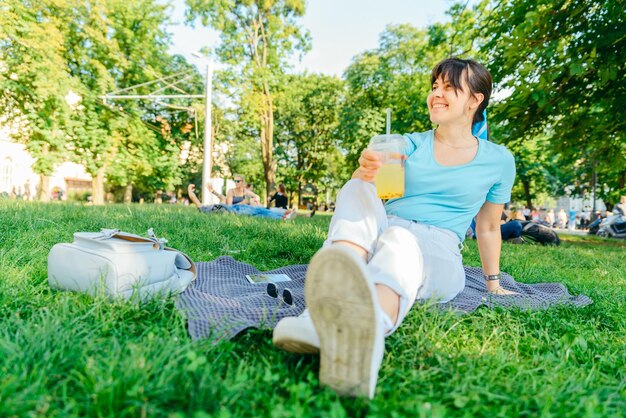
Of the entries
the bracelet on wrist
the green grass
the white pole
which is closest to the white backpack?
the green grass

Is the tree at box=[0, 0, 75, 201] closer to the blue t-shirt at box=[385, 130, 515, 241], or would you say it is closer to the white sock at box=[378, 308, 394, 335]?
the blue t-shirt at box=[385, 130, 515, 241]

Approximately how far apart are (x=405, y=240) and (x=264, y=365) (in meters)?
0.70

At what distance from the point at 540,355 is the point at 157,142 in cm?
1798

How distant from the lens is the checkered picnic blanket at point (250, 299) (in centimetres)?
174

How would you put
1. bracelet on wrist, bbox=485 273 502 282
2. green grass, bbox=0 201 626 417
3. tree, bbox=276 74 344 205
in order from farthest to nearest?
tree, bbox=276 74 344 205
bracelet on wrist, bbox=485 273 502 282
green grass, bbox=0 201 626 417

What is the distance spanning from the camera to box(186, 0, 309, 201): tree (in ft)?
61.0

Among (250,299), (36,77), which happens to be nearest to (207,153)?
(36,77)

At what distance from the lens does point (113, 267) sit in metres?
1.97

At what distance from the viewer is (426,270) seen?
1950mm

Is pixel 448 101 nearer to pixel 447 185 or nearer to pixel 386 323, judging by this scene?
pixel 447 185

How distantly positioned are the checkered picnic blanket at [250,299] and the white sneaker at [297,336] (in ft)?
0.95

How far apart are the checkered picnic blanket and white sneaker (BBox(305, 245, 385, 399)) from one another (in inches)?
21.0

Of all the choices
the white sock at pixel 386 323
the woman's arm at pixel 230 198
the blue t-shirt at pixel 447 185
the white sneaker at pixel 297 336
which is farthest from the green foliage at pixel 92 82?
the white sock at pixel 386 323

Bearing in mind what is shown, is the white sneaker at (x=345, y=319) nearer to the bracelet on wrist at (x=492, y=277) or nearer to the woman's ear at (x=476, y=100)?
the woman's ear at (x=476, y=100)
